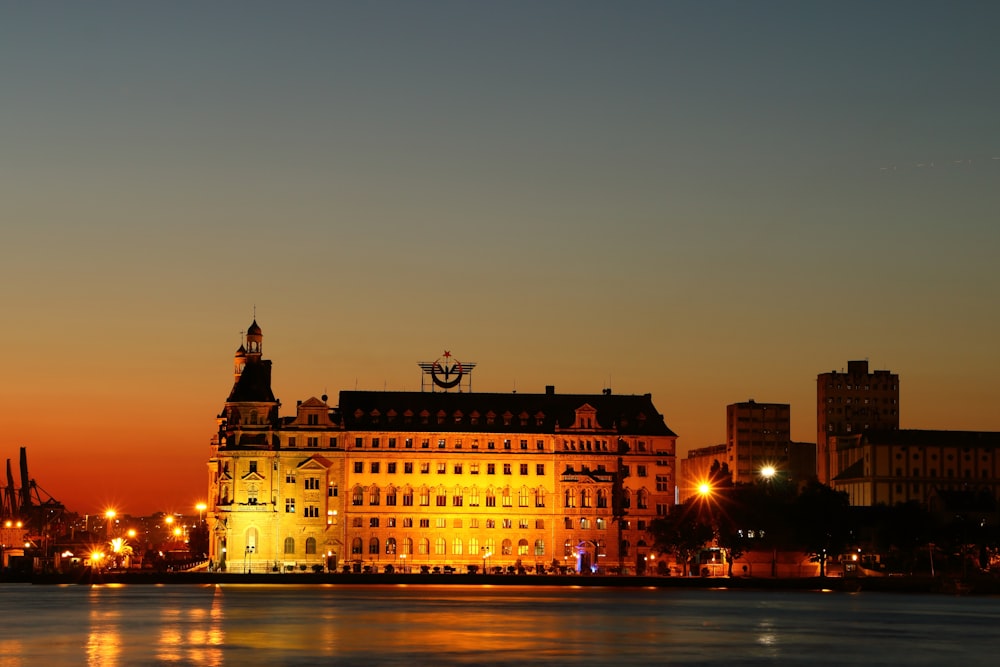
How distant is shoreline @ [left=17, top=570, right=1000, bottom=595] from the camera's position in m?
182

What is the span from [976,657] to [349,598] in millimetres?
70511

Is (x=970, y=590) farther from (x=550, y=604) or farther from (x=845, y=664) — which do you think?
(x=845, y=664)

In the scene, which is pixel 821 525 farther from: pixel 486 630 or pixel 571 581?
pixel 486 630

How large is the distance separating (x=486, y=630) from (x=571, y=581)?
94555 millimetres

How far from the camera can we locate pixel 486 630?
96.7 metres

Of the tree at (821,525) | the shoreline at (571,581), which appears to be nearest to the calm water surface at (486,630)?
the shoreline at (571,581)

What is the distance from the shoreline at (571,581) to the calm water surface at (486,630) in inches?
1097

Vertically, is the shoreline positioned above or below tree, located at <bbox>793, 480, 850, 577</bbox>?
below

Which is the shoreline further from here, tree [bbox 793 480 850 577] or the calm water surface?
the calm water surface

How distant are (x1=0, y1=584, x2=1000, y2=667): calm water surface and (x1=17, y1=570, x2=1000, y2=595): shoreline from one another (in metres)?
27.9

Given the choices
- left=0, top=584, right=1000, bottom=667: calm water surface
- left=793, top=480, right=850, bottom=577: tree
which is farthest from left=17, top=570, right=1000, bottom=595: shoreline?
left=0, top=584, right=1000, bottom=667: calm water surface

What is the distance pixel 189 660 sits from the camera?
76812 millimetres

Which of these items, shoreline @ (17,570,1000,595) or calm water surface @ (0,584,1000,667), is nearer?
calm water surface @ (0,584,1000,667)

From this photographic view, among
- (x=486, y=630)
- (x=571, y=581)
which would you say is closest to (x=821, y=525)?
(x=571, y=581)
